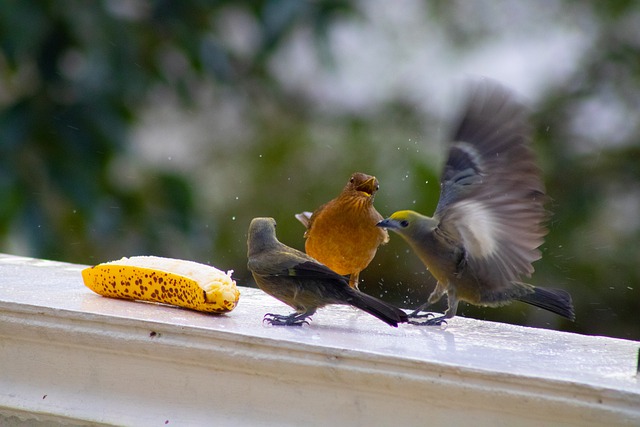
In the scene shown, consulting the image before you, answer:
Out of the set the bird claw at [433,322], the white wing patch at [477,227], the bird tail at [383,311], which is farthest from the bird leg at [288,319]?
the white wing patch at [477,227]

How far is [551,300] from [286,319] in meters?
0.73

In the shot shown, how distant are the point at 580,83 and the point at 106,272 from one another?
170 inches

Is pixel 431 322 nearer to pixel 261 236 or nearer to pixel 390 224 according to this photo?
pixel 390 224

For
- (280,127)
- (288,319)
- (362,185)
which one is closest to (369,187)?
(362,185)

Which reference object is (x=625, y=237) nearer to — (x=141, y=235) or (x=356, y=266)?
(x=141, y=235)

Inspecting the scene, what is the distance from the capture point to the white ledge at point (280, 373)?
121 centimetres

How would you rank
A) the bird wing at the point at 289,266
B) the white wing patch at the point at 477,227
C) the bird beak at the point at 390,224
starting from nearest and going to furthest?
the bird wing at the point at 289,266, the white wing patch at the point at 477,227, the bird beak at the point at 390,224

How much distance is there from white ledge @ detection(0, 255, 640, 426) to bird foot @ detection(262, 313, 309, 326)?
43mm

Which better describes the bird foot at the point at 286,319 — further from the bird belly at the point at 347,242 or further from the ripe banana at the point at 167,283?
the bird belly at the point at 347,242

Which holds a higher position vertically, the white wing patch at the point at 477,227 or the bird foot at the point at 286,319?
the white wing patch at the point at 477,227

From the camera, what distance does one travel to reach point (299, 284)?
72.3 inches

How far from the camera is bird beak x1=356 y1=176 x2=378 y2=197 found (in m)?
2.29

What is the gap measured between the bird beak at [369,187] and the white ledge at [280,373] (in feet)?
2.10

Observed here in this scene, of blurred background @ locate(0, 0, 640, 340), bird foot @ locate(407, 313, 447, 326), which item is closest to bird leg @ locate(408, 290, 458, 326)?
bird foot @ locate(407, 313, 447, 326)
